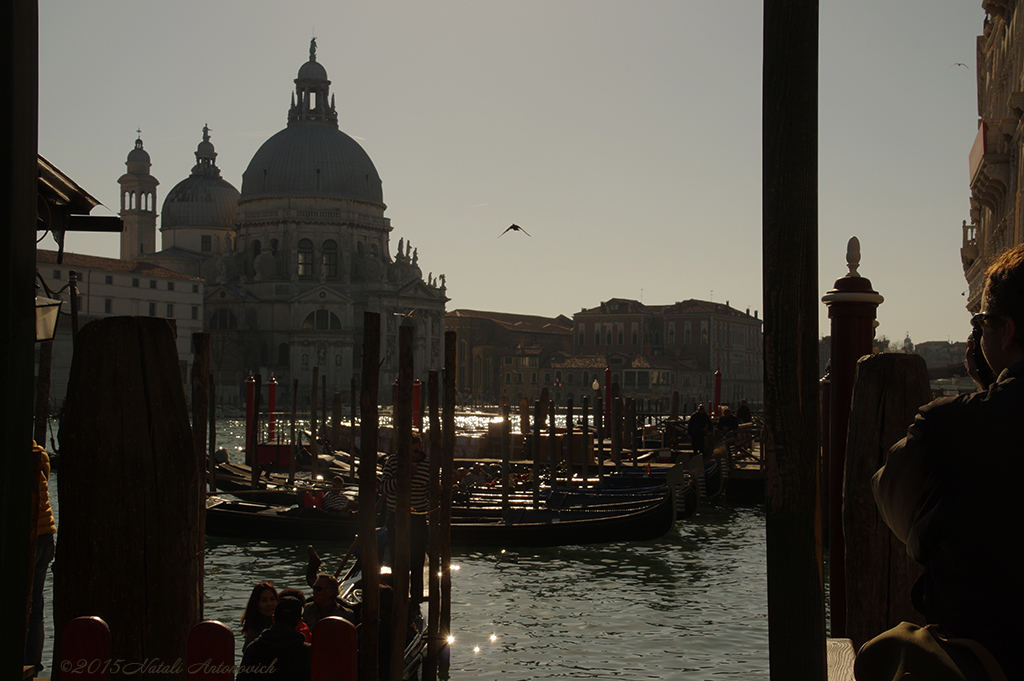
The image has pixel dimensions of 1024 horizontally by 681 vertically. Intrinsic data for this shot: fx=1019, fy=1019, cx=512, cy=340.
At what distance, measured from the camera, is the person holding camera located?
1514mm

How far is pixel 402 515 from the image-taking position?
673cm

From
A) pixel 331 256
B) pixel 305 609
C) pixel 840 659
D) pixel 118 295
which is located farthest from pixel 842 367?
pixel 331 256

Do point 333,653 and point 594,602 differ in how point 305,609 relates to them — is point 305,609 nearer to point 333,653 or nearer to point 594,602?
point 333,653

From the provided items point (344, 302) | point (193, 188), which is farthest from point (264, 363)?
point (193, 188)

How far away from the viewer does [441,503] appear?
27.2 feet

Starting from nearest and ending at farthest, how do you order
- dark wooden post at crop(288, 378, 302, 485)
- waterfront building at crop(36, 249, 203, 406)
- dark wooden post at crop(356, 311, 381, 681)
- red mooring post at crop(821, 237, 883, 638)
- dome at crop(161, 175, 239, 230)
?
red mooring post at crop(821, 237, 883, 638)
dark wooden post at crop(356, 311, 381, 681)
dark wooden post at crop(288, 378, 302, 485)
waterfront building at crop(36, 249, 203, 406)
dome at crop(161, 175, 239, 230)

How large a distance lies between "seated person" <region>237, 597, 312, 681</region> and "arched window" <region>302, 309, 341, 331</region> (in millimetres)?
53336

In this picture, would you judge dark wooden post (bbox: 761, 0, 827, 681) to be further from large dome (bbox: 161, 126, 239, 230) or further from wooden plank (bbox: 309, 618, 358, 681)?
large dome (bbox: 161, 126, 239, 230)

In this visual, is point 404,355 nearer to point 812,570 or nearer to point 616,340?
point 812,570

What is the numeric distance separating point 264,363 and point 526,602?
49166mm

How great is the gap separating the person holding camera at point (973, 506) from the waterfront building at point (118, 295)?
42126 millimetres

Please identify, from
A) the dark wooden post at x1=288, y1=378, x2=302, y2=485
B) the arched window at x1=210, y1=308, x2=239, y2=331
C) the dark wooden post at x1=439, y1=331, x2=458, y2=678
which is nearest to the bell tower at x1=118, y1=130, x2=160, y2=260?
the arched window at x1=210, y1=308, x2=239, y2=331

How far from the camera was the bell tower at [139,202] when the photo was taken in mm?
67812

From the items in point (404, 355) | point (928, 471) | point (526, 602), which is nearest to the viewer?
point (928, 471)
